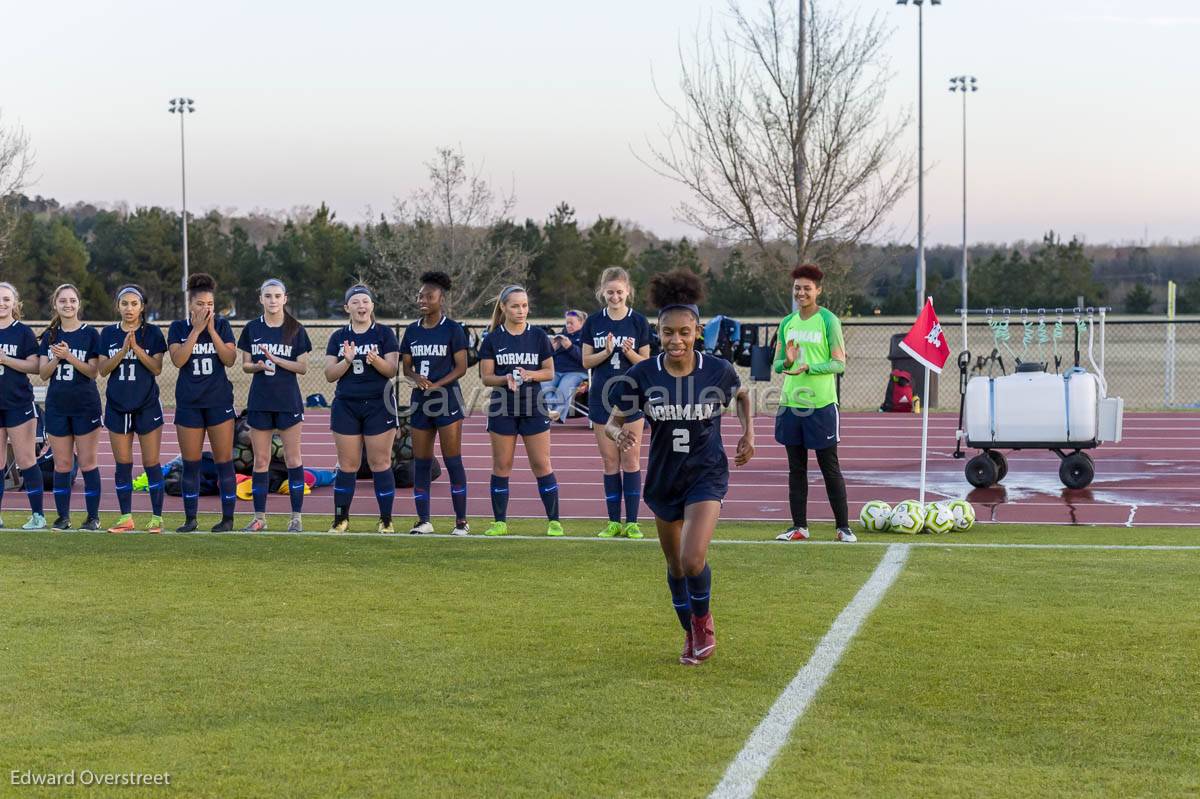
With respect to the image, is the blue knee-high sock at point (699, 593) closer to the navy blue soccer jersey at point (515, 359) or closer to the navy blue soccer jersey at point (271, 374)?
the navy blue soccer jersey at point (515, 359)

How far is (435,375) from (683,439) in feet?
14.7

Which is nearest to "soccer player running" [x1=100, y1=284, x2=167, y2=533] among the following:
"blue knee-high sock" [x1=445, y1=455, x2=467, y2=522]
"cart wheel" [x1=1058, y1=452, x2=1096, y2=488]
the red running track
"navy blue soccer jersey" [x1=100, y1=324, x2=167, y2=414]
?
"navy blue soccer jersey" [x1=100, y1=324, x2=167, y2=414]

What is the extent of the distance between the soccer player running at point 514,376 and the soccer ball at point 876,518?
2752 mm

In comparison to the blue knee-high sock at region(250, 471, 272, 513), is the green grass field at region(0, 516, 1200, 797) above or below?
below

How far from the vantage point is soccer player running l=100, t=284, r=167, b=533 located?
10.4 m

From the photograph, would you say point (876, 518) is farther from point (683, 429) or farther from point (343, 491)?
point (683, 429)

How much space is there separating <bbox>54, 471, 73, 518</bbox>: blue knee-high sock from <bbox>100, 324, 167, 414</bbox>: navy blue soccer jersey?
85cm

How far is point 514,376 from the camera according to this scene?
10.1 metres

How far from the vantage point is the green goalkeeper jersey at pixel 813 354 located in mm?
9859

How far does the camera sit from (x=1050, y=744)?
15.9ft

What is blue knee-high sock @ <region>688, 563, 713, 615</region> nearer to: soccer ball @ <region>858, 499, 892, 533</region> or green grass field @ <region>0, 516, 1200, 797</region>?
green grass field @ <region>0, 516, 1200, 797</region>

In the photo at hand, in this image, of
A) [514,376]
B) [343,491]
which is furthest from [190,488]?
[514,376]

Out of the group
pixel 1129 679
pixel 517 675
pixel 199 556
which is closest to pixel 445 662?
pixel 517 675

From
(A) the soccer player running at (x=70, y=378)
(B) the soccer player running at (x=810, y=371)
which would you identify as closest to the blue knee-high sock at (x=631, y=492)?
(B) the soccer player running at (x=810, y=371)
